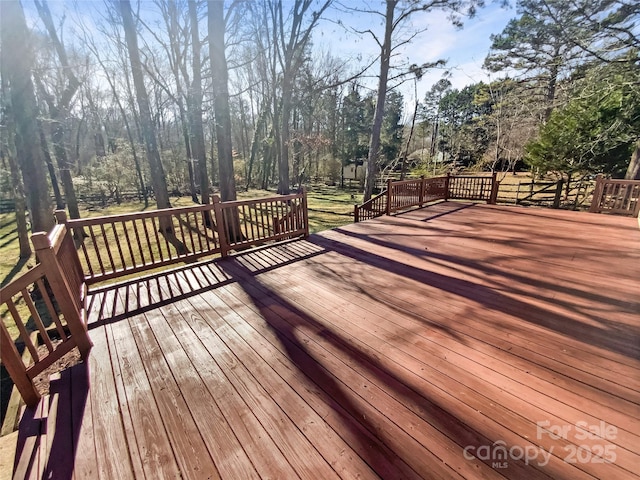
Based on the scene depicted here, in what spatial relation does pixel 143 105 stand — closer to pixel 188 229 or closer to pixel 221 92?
pixel 221 92

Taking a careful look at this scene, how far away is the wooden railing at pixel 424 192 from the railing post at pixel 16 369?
6.62 m

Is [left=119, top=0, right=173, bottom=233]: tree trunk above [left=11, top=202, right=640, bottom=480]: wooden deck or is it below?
above

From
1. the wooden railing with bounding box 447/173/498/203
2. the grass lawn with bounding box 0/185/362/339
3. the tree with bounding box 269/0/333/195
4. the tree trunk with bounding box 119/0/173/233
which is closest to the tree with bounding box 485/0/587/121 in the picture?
the wooden railing with bounding box 447/173/498/203

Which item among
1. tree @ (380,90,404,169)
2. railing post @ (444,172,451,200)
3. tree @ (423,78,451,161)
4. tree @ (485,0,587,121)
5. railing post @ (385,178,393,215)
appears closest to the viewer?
railing post @ (385,178,393,215)

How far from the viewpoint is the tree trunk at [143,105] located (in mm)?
7379

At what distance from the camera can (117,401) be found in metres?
1.73

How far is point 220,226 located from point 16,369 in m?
2.46

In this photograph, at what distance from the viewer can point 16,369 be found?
1.64 meters

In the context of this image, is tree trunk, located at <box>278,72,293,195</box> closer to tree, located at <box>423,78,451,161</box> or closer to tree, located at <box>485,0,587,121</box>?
tree, located at <box>485,0,587,121</box>

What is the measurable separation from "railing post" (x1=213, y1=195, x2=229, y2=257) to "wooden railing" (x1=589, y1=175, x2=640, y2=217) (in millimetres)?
8171

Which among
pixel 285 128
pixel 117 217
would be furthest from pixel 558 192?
pixel 117 217

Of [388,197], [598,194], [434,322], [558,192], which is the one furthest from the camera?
[558,192]

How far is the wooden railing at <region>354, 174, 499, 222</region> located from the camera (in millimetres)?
7249

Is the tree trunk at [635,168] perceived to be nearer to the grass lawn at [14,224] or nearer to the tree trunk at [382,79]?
the tree trunk at [382,79]
